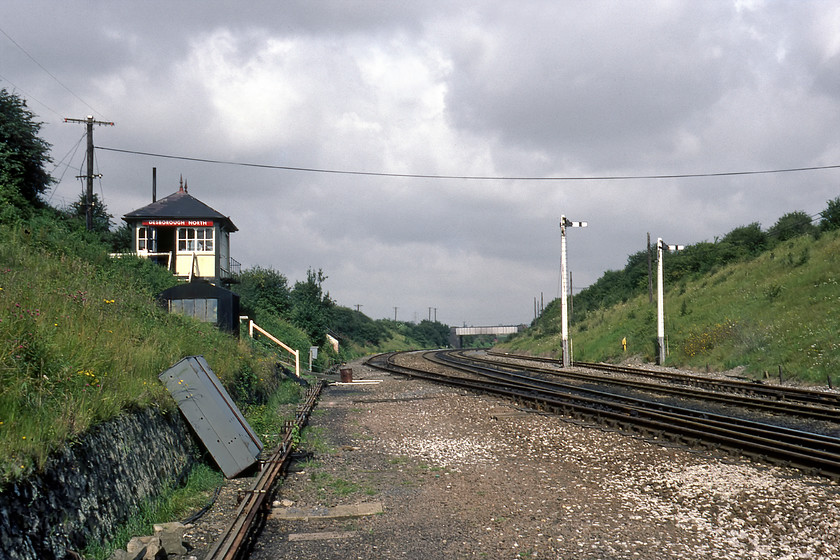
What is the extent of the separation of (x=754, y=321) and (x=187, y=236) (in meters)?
27.3

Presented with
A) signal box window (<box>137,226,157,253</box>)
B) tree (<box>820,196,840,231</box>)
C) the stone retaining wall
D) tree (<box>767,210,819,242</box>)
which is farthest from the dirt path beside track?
tree (<box>767,210,819,242</box>)

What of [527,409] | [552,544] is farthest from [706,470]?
[527,409]

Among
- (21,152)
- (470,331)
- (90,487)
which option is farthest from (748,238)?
(470,331)

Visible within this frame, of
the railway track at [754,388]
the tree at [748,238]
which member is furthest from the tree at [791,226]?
the railway track at [754,388]

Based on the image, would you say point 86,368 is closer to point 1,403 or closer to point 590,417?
point 1,403

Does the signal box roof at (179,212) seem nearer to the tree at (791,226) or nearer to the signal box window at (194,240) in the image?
the signal box window at (194,240)

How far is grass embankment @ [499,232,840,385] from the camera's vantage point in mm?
21172

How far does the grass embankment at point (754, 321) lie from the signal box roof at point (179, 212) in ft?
73.2

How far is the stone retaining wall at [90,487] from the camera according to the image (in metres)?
4.03

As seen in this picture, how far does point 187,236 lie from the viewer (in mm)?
31469

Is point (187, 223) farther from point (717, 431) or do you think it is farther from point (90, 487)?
point (90, 487)

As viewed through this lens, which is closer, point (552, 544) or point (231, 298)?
point (552, 544)

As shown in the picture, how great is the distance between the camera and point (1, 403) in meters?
4.99

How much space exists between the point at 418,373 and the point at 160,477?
19576 millimetres
